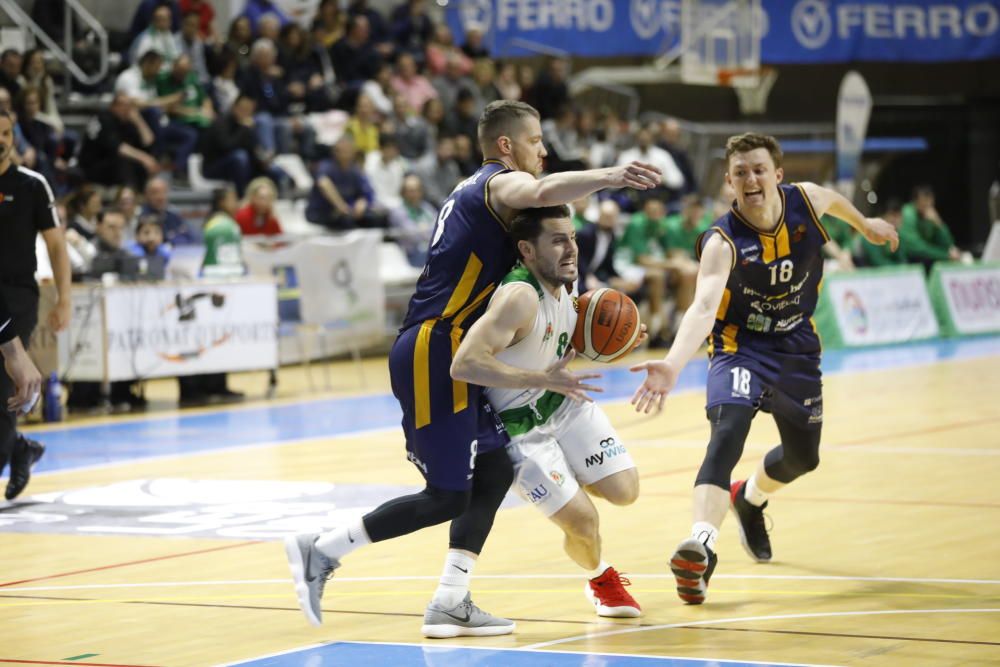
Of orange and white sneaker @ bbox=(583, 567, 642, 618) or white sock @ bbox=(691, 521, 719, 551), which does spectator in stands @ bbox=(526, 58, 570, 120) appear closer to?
white sock @ bbox=(691, 521, 719, 551)

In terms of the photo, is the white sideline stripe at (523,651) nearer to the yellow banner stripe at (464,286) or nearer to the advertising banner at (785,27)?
the yellow banner stripe at (464,286)

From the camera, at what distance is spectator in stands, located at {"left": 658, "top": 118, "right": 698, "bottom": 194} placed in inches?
941

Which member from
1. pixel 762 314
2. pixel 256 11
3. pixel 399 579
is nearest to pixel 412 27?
pixel 256 11

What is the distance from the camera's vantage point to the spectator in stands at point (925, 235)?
73.7 feet

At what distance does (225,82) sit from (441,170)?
9.95 feet

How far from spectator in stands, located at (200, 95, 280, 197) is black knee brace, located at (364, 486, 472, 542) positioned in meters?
13.6

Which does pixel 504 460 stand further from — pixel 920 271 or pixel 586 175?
pixel 920 271

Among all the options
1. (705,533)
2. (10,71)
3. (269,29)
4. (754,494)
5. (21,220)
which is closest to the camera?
(705,533)

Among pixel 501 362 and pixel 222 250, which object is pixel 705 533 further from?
pixel 222 250

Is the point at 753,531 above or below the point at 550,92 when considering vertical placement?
below

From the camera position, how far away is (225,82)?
20.0 meters

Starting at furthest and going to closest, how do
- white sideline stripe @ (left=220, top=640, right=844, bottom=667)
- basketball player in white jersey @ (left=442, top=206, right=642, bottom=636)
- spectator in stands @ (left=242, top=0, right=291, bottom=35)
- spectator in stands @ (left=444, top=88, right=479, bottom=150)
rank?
1. spectator in stands @ (left=444, top=88, right=479, bottom=150)
2. spectator in stands @ (left=242, top=0, right=291, bottom=35)
3. basketball player in white jersey @ (left=442, top=206, right=642, bottom=636)
4. white sideline stripe @ (left=220, top=640, right=844, bottom=667)

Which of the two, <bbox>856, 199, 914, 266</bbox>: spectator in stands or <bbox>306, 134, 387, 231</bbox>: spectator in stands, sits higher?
<bbox>306, 134, 387, 231</bbox>: spectator in stands

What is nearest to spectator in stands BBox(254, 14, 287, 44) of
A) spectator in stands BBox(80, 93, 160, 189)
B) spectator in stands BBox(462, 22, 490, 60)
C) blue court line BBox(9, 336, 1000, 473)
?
spectator in stands BBox(80, 93, 160, 189)
